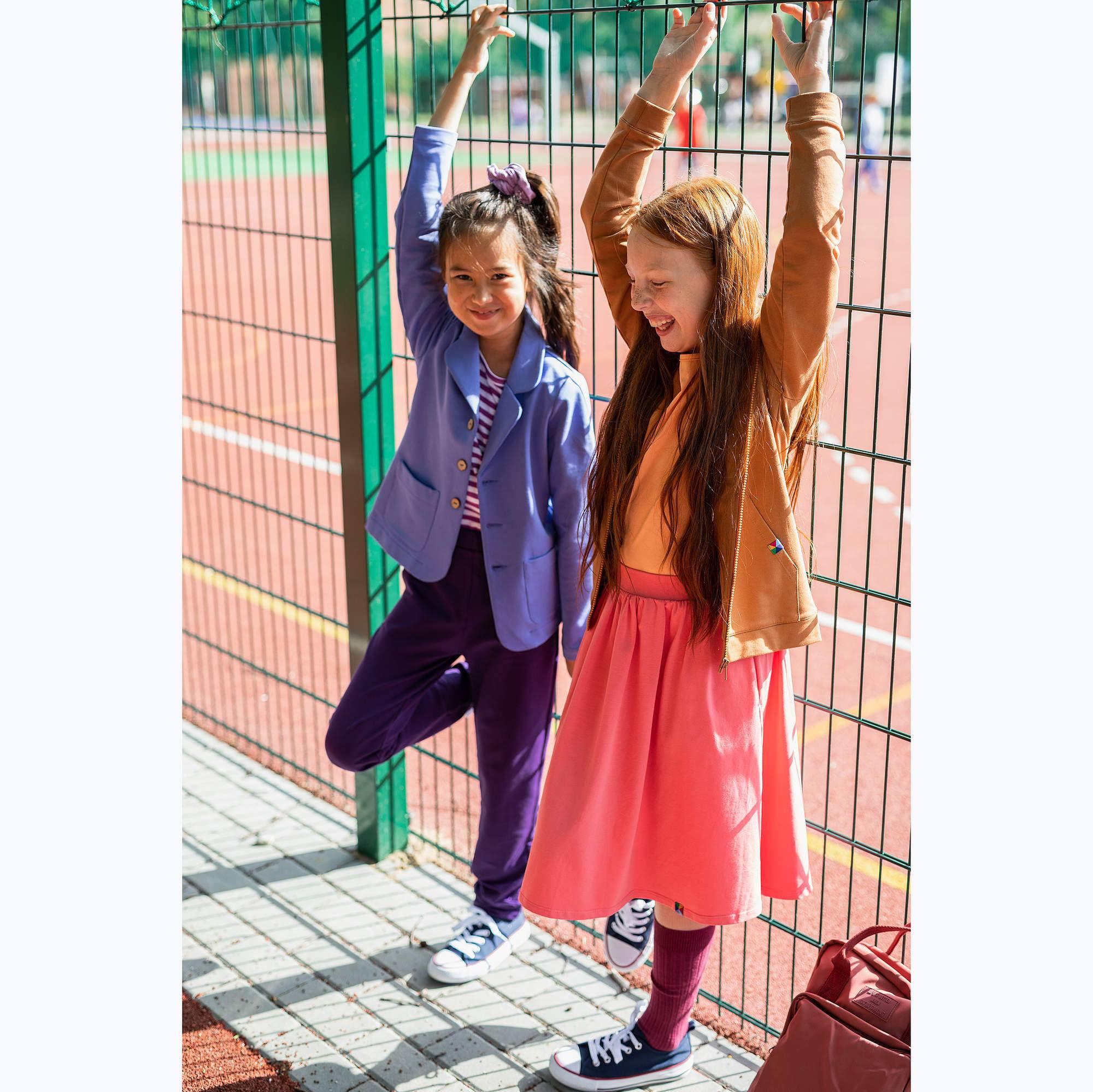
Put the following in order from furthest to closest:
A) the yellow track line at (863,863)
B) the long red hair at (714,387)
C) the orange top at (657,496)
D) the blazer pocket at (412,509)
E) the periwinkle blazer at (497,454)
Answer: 1. the yellow track line at (863,863)
2. the blazer pocket at (412,509)
3. the periwinkle blazer at (497,454)
4. the orange top at (657,496)
5. the long red hair at (714,387)

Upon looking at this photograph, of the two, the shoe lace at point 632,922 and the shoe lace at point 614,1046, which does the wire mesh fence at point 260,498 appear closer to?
the shoe lace at point 632,922

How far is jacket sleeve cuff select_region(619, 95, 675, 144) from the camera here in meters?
2.34

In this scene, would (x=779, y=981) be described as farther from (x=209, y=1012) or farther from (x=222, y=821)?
(x=222, y=821)

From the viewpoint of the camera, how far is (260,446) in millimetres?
9008

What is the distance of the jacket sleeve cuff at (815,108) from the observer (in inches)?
78.8

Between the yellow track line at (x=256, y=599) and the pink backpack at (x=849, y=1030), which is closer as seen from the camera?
the pink backpack at (x=849, y=1030)

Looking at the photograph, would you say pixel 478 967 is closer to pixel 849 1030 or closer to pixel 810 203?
pixel 849 1030

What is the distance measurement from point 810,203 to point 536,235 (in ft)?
2.94

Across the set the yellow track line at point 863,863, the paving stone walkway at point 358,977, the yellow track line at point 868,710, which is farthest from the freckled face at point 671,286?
the yellow track line at point 868,710

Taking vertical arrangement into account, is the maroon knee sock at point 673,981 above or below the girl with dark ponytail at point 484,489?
below

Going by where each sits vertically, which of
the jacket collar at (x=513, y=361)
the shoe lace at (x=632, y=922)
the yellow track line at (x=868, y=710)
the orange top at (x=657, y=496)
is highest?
the jacket collar at (x=513, y=361)

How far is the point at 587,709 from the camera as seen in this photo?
2.43 metres

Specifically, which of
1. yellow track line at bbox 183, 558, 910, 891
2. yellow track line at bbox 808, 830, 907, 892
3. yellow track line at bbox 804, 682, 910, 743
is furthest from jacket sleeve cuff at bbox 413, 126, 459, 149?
yellow track line at bbox 804, 682, 910, 743

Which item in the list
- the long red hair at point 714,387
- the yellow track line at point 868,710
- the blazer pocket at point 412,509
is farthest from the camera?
the yellow track line at point 868,710
